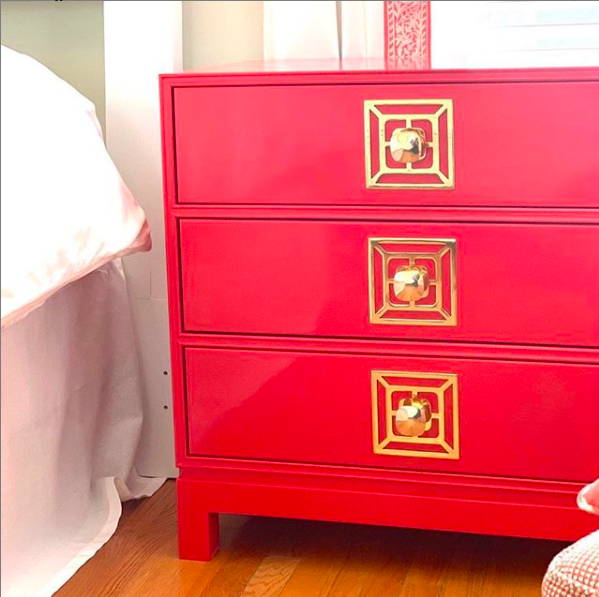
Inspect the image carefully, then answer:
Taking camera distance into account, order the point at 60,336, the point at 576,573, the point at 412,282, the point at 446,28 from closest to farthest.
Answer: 1. the point at 576,573
2. the point at 412,282
3. the point at 60,336
4. the point at 446,28

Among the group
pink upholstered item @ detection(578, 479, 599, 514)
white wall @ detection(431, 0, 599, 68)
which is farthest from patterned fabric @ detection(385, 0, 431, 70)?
pink upholstered item @ detection(578, 479, 599, 514)

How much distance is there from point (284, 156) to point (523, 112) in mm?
334

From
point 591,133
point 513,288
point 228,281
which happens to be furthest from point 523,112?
point 228,281

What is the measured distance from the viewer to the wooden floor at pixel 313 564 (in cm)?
174

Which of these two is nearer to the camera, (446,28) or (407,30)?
(407,30)

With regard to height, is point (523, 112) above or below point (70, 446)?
above

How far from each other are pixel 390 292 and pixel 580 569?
0.64 metres

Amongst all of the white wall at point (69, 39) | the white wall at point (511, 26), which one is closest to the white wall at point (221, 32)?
the white wall at point (69, 39)

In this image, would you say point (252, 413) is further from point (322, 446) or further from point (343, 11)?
point (343, 11)

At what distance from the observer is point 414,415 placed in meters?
1.68

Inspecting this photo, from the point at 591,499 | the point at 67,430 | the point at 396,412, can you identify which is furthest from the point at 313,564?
the point at 591,499

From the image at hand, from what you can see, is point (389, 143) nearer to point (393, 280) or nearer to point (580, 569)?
point (393, 280)

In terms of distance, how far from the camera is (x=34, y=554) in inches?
67.5

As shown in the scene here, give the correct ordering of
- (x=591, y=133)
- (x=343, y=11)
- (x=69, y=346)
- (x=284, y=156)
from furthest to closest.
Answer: (x=343, y=11) → (x=69, y=346) → (x=284, y=156) → (x=591, y=133)
